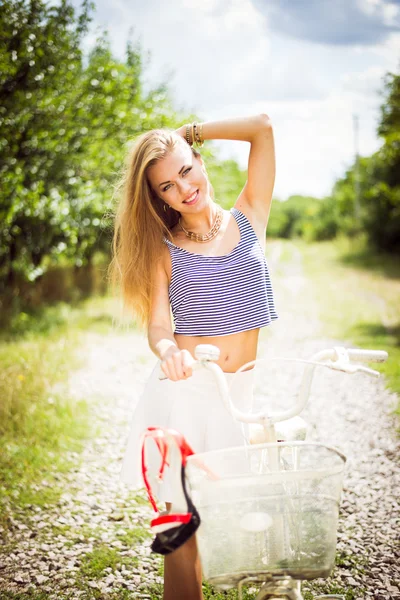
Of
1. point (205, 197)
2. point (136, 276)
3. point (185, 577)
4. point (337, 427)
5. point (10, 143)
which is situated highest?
point (10, 143)

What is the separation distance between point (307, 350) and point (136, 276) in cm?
759

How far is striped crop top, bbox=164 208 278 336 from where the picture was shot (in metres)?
2.75

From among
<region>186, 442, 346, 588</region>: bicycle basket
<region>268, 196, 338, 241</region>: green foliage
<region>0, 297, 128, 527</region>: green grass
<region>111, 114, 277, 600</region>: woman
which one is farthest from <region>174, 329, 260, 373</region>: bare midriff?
<region>268, 196, 338, 241</region>: green foliage

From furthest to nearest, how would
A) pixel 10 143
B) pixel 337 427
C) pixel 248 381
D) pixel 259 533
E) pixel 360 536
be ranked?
pixel 10 143, pixel 337 427, pixel 360 536, pixel 248 381, pixel 259 533

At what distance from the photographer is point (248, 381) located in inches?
109

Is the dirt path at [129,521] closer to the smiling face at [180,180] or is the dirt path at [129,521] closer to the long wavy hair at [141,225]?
the long wavy hair at [141,225]

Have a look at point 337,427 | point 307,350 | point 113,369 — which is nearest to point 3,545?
point 337,427

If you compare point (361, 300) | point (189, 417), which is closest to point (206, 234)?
point (189, 417)

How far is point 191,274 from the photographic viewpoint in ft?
9.11

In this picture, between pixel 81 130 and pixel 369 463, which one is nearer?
pixel 369 463

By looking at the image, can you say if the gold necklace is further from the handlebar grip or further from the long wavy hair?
the handlebar grip

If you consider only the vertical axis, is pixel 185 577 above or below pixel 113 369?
above

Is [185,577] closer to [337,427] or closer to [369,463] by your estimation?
[369,463]

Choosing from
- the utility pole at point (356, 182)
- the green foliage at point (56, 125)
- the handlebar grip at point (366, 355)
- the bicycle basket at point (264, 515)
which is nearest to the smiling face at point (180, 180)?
the handlebar grip at point (366, 355)
